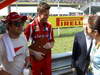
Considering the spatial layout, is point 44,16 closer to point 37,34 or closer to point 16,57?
point 37,34

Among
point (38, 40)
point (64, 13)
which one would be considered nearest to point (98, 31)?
point (38, 40)

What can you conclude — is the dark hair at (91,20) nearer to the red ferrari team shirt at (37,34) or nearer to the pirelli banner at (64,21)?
the red ferrari team shirt at (37,34)

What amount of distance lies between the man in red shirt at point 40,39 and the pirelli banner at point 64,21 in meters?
10.6

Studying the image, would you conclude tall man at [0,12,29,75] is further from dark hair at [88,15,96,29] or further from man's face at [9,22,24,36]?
dark hair at [88,15,96,29]

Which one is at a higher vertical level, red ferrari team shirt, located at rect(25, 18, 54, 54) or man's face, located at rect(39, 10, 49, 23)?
man's face, located at rect(39, 10, 49, 23)

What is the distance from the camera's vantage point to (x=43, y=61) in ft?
17.7

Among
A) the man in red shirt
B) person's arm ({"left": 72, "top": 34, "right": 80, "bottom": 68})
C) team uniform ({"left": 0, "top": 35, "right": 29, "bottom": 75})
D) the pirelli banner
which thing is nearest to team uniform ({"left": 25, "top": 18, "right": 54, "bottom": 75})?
the man in red shirt

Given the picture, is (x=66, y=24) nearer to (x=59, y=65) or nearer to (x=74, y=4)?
(x=74, y=4)

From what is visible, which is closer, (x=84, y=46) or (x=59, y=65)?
(x=84, y=46)

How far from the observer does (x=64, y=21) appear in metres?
16.9

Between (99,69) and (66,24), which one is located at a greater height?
(99,69)

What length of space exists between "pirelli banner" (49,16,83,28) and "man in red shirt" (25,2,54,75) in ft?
34.8

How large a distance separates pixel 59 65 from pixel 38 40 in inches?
71.5

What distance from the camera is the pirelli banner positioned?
53.6ft
